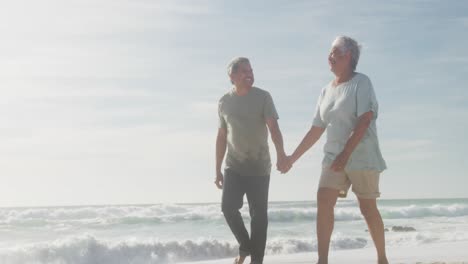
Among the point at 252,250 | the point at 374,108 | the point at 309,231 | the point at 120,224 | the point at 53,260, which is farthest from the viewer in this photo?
the point at 120,224

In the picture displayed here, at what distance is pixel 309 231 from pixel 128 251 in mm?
9438

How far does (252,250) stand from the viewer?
575 centimetres

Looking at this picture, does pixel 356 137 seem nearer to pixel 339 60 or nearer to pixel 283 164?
pixel 339 60

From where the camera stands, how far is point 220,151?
602 cm

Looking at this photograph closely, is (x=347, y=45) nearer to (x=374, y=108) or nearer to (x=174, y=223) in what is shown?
(x=374, y=108)

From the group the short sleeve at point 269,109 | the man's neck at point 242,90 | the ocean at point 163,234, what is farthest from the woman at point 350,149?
the ocean at point 163,234

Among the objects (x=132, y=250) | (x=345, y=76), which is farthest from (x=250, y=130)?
(x=132, y=250)

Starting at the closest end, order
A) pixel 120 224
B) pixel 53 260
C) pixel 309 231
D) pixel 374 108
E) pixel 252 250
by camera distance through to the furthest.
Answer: pixel 374 108 → pixel 252 250 → pixel 53 260 → pixel 309 231 → pixel 120 224

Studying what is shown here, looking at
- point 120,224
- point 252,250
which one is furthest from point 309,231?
point 252,250

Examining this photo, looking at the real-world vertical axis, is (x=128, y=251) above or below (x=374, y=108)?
below

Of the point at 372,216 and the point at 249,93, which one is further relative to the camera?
the point at 249,93

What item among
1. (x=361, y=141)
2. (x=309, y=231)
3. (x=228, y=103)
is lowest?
(x=309, y=231)

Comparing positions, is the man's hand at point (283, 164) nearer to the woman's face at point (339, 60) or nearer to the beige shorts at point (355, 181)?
the beige shorts at point (355, 181)

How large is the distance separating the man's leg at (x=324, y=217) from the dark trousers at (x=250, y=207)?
33.8 inches
